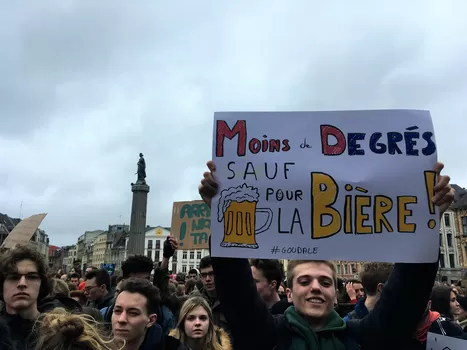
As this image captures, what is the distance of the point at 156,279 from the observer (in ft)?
16.4

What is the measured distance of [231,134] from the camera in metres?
2.65

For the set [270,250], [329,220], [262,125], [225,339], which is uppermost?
[262,125]

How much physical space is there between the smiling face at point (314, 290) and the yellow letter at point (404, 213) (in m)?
0.47

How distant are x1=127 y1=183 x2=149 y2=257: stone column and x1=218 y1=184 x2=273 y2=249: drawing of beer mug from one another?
32008mm

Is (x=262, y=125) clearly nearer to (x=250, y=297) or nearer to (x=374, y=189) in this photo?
(x=374, y=189)

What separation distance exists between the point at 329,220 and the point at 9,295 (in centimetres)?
246

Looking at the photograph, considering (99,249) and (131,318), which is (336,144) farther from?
(99,249)

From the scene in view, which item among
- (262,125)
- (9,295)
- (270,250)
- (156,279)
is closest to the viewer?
(270,250)

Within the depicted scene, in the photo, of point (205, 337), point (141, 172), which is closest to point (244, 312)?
point (205, 337)

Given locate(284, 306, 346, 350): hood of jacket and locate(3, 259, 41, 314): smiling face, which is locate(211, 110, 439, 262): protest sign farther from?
locate(3, 259, 41, 314): smiling face

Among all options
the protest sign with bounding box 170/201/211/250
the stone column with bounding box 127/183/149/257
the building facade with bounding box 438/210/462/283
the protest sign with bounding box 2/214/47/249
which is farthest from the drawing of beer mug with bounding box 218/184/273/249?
the building facade with bounding box 438/210/462/283

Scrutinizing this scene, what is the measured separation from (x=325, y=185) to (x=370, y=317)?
2.53ft

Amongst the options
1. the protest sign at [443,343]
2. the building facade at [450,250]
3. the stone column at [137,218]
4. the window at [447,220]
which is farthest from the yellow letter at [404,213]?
the window at [447,220]

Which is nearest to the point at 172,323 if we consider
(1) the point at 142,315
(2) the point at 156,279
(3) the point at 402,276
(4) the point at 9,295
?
(2) the point at 156,279
